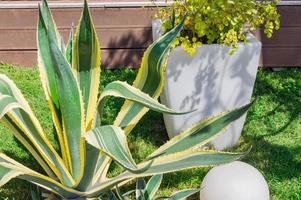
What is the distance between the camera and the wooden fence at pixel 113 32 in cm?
467

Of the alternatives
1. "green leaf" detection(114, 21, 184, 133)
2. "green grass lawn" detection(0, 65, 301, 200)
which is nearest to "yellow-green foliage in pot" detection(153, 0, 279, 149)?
"green grass lawn" detection(0, 65, 301, 200)

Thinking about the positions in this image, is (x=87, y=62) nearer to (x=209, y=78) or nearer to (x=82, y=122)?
(x=82, y=122)

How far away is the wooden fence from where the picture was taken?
4.67 metres

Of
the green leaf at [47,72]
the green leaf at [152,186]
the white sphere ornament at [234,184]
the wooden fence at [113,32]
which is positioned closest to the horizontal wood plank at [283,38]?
the wooden fence at [113,32]

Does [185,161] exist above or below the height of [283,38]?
below

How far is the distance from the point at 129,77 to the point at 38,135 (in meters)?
2.26

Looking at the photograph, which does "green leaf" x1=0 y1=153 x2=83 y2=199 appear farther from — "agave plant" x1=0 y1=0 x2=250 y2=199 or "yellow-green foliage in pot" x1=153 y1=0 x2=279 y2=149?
"yellow-green foliage in pot" x1=153 y1=0 x2=279 y2=149

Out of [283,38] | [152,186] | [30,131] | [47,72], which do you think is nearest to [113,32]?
[283,38]

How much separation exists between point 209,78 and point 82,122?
1.23 m

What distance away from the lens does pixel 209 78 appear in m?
3.35

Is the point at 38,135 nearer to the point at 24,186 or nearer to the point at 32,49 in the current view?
the point at 24,186

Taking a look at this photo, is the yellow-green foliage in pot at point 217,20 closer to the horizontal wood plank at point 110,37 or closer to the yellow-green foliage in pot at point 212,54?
the yellow-green foliage in pot at point 212,54

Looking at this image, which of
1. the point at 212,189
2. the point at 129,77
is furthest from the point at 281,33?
the point at 212,189

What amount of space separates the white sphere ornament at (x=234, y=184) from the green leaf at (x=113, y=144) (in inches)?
38.7
